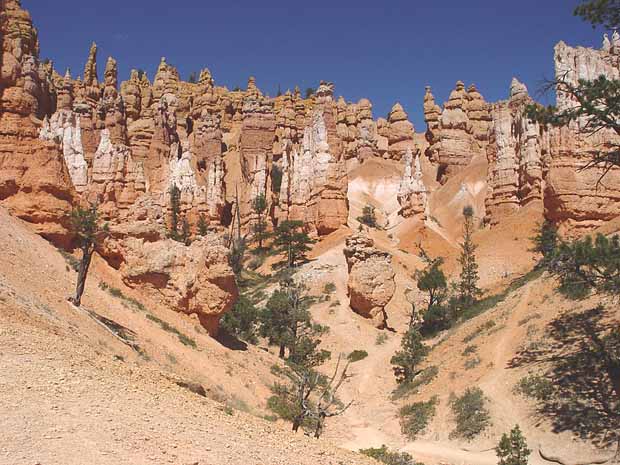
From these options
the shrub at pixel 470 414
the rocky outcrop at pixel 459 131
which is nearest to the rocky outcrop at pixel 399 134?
the rocky outcrop at pixel 459 131

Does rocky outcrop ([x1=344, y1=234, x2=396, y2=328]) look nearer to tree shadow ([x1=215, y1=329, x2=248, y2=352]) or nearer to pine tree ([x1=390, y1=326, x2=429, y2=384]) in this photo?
pine tree ([x1=390, y1=326, x2=429, y2=384])

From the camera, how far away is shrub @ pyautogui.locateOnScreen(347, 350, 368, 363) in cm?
3278

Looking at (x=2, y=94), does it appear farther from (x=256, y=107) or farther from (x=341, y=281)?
(x=256, y=107)

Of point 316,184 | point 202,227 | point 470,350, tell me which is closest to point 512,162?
point 316,184

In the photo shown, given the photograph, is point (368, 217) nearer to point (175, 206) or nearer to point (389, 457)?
point (175, 206)

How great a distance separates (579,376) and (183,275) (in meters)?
14.8

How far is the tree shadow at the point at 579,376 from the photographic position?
1683 centimetres

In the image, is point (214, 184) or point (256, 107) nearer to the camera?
point (214, 184)

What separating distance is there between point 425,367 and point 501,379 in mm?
6177

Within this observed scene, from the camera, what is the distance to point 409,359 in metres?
27.7

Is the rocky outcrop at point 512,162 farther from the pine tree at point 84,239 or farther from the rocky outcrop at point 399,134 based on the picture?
the pine tree at point 84,239

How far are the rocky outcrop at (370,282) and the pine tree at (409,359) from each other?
8.83 metres

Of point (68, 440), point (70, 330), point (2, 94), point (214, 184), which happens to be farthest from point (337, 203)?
point (68, 440)

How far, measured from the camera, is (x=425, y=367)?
90.6 ft
